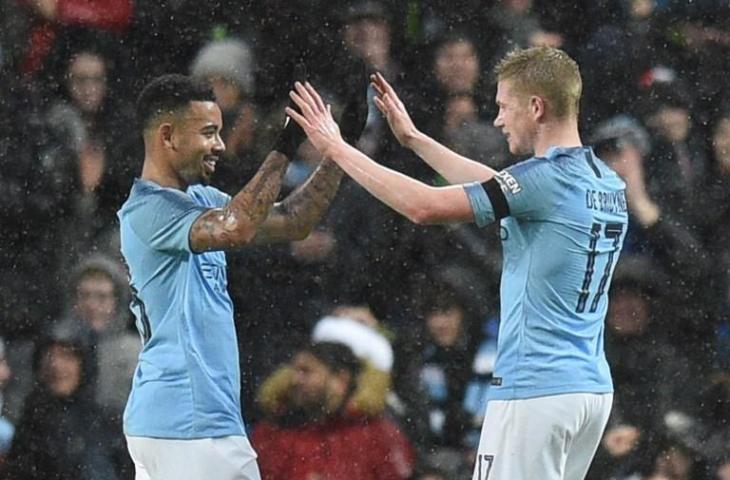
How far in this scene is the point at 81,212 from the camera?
7957 millimetres

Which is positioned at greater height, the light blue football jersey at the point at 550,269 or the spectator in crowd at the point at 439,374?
the light blue football jersey at the point at 550,269

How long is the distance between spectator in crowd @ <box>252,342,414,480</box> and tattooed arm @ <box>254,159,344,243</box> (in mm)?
1780

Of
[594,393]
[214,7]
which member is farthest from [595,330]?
[214,7]

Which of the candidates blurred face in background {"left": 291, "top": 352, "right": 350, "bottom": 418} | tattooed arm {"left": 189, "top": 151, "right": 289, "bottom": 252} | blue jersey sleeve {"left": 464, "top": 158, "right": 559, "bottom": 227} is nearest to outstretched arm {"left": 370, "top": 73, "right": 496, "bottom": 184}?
tattooed arm {"left": 189, "top": 151, "right": 289, "bottom": 252}

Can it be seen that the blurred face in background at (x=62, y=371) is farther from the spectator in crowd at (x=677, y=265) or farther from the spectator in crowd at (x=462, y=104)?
the spectator in crowd at (x=677, y=265)

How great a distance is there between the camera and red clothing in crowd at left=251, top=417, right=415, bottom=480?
730 centimetres

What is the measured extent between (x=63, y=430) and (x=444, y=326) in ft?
5.28

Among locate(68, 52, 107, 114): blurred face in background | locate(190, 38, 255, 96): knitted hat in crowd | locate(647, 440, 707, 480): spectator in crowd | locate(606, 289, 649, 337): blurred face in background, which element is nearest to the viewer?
locate(647, 440, 707, 480): spectator in crowd

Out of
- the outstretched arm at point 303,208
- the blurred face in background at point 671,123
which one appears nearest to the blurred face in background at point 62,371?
the outstretched arm at point 303,208

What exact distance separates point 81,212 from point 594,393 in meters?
3.32

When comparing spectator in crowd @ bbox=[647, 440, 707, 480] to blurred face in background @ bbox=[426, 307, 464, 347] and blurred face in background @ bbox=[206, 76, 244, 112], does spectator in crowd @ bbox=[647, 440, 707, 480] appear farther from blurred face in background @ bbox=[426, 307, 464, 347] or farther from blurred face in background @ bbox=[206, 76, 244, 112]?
blurred face in background @ bbox=[206, 76, 244, 112]

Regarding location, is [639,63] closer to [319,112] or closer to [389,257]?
[389,257]

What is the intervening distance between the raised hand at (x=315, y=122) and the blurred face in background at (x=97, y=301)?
2465 millimetres

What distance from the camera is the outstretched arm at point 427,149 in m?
5.86
